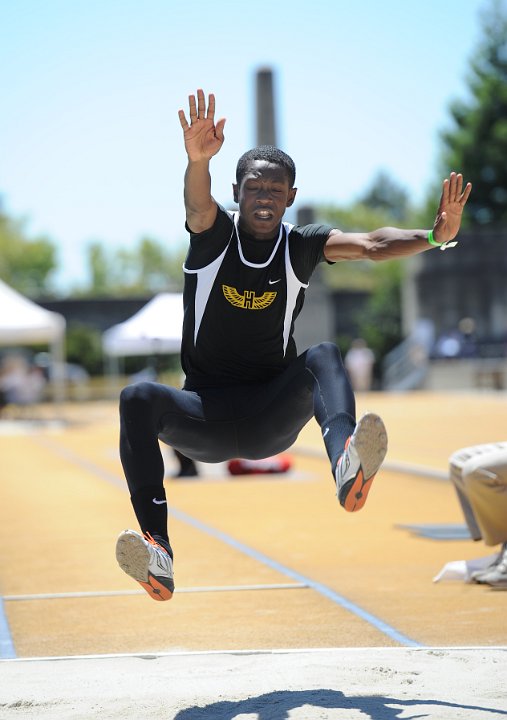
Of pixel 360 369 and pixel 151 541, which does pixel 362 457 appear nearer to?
pixel 151 541

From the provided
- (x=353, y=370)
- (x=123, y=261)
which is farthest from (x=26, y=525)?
(x=123, y=261)

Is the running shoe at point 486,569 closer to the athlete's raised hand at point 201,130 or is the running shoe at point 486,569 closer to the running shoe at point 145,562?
the running shoe at point 145,562

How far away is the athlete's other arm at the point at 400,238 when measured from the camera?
206 inches

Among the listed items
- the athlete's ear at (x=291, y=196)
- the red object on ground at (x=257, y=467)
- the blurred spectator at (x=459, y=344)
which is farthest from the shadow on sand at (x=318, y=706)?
the blurred spectator at (x=459, y=344)

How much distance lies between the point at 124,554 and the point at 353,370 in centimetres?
3990

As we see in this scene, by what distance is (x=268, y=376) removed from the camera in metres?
5.42

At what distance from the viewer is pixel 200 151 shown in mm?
5031

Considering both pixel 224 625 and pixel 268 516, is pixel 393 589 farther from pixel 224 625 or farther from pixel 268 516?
pixel 268 516

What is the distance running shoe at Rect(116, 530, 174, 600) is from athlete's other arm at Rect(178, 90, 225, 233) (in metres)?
1.35

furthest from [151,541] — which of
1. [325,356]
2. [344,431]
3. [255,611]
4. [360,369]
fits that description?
[360,369]

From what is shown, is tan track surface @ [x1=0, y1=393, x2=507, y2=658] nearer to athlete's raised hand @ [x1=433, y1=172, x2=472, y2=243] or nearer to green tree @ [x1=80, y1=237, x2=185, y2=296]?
athlete's raised hand @ [x1=433, y1=172, x2=472, y2=243]

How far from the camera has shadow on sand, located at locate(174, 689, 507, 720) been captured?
4.51 m

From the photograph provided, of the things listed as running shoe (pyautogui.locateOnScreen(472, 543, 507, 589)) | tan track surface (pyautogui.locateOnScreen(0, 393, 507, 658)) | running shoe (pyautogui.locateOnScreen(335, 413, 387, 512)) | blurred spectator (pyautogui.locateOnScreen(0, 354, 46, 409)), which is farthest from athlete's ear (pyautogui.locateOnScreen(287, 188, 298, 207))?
blurred spectator (pyautogui.locateOnScreen(0, 354, 46, 409))

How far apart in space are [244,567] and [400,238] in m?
4.59
